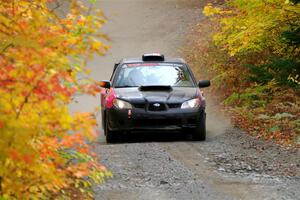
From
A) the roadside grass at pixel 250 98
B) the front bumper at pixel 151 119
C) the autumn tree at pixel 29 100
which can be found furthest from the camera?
the roadside grass at pixel 250 98

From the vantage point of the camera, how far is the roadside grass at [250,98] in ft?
48.1

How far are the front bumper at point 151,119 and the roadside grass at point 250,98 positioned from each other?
1.86 m

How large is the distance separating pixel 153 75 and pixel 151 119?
1.53 m

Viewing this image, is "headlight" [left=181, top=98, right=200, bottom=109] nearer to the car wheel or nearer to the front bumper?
the front bumper

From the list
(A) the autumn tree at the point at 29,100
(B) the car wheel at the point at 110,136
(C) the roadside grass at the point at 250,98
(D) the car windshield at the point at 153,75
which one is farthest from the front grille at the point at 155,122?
(A) the autumn tree at the point at 29,100

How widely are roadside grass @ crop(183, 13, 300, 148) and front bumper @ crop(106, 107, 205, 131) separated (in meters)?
1.86

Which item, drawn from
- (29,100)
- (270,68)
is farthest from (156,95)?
(29,100)

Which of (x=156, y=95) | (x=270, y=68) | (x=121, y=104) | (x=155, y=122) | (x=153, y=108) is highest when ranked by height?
(x=270, y=68)

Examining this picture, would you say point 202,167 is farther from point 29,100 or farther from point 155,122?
point 29,100

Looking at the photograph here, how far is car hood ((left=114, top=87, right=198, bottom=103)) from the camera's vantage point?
13.4 meters

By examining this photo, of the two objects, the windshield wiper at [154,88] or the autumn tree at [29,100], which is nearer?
the autumn tree at [29,100]

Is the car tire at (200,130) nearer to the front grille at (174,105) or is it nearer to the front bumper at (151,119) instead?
the front bumper at (151,119)

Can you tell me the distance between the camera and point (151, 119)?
1334cm

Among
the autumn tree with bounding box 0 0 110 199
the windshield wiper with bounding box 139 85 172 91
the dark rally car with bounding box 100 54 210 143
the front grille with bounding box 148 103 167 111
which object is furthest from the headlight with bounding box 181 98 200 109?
the autumn tree with bounding box 0 0 110 199
